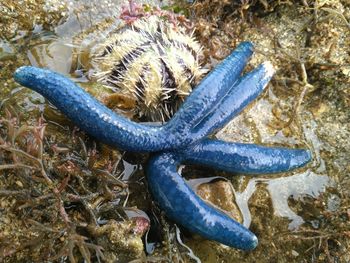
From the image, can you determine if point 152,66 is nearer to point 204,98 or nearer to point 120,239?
point 204,98

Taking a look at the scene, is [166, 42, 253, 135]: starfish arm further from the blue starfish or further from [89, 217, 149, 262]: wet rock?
[89, 217, 149, 262]: wet rock

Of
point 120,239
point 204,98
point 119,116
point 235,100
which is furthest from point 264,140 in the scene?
point 120,239

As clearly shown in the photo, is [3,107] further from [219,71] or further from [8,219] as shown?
[219,71]

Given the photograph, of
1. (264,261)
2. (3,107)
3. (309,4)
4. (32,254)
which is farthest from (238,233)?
(309,4)

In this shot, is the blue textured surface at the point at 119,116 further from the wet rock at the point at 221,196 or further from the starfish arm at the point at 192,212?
the wet rock at the point at 221,196

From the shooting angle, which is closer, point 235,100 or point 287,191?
point 235,100

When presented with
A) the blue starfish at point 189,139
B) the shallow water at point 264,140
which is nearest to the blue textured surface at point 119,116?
the blue starfish at point 189,139

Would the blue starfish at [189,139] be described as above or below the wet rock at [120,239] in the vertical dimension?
above
